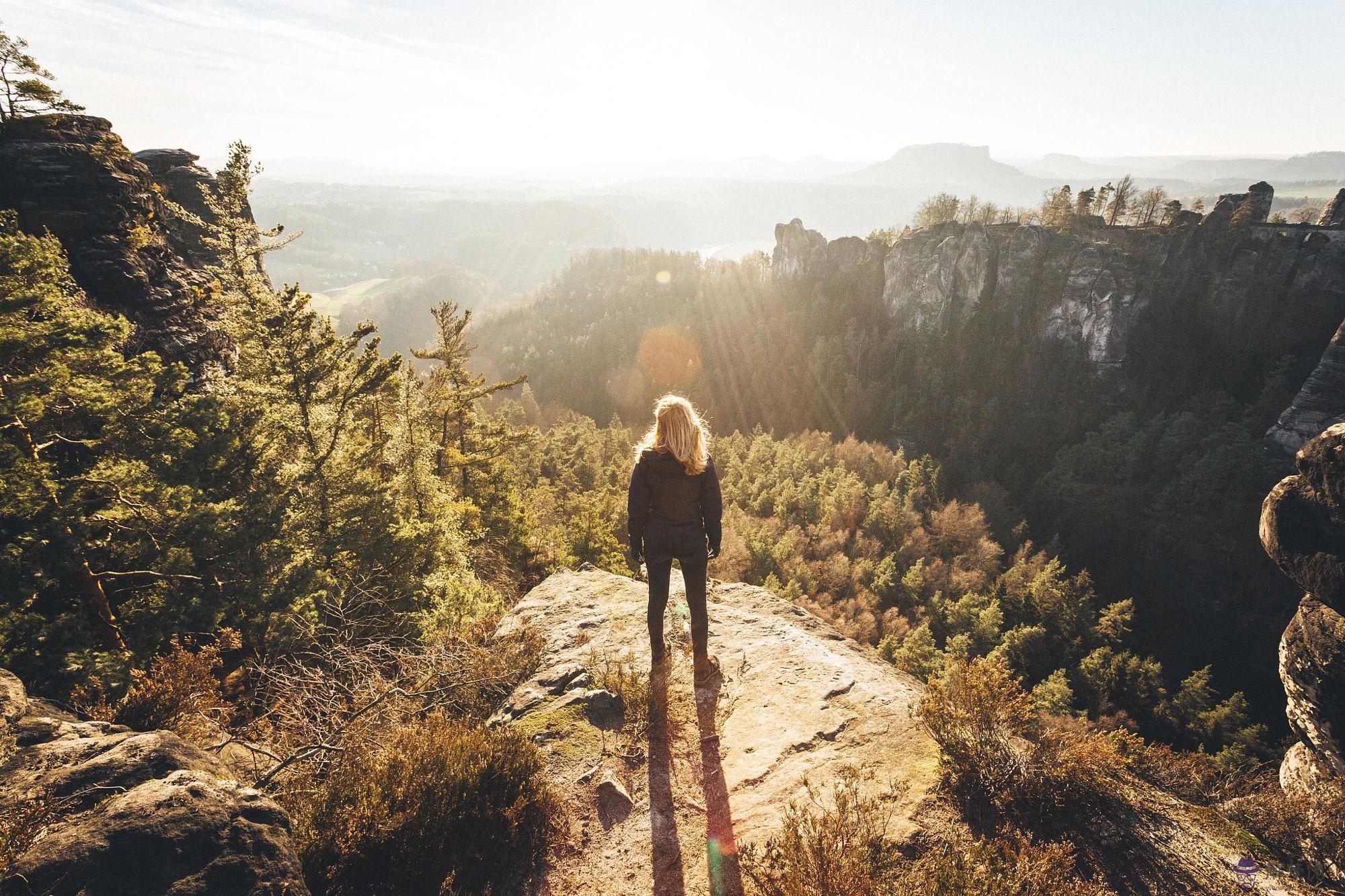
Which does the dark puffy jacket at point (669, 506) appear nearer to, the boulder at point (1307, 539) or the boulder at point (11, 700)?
the boulder at point (11, 700)

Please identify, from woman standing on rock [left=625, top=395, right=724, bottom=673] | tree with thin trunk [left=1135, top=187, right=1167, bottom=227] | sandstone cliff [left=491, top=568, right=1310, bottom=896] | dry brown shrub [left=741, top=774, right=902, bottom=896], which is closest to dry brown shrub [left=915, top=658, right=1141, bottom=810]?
sandstone cliff [left=491, top=568, right=1310, bottom=896]

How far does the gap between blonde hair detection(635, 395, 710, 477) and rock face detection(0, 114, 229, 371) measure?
12.4 m

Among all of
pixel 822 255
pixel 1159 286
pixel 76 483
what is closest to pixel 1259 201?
pixel 1159 286

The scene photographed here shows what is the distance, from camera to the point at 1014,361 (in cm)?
7894

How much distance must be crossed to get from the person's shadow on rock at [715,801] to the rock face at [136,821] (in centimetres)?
259

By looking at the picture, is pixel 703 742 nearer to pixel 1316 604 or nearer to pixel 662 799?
pixel 662 799

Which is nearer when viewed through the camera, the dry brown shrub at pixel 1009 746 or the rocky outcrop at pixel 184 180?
the dry brown shrub at pixel 1009 746

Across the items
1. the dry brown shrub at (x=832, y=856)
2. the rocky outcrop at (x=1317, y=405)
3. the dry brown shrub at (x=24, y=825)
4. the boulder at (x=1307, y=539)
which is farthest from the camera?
the rocky outcrop at (x=1317, y=405)

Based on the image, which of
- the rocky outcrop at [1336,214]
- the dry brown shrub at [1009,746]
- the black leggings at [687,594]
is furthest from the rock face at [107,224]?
the rocky outcrop at [1336,214]

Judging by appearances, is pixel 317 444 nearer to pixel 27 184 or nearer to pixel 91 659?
pixel 91 659

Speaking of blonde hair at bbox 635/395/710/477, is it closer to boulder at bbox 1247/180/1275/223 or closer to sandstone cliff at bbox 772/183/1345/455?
sandstone cliff at bbox 772/183/1345/455

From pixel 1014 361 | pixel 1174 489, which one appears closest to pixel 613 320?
pixel 1014 361

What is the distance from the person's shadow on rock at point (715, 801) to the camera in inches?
145

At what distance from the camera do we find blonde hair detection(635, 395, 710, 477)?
15.6 feet
